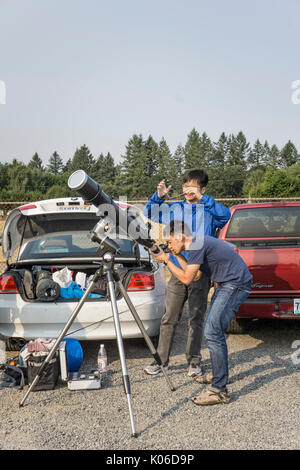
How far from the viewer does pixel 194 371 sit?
456 cm

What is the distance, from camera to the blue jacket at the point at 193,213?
4.39 metres

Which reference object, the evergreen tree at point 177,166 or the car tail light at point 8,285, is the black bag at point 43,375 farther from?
the evergreen tree at point 177,166

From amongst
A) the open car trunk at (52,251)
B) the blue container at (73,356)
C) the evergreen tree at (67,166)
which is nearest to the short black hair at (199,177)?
the open car trunk at (52,251)

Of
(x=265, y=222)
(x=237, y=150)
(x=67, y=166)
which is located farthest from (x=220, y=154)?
(x=265, y=222)

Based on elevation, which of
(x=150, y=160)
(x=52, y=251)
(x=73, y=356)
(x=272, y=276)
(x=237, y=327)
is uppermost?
(x=150, y=160)

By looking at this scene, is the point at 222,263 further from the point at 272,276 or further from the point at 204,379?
the point at 272,276

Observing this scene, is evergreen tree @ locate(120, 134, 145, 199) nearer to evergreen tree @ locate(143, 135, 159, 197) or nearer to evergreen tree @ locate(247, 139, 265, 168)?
evergreen tree @ locate(143, 135, 159, 197)

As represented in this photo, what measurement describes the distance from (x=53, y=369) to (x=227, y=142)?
118537mm

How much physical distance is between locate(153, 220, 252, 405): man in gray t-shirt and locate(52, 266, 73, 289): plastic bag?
4.90 ft

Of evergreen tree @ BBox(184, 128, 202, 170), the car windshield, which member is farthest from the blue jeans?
evergreen tree @ BBox(184, 128, 202, 170)

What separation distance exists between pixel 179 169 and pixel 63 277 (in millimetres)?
102722

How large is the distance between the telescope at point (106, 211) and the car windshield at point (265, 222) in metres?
2.66

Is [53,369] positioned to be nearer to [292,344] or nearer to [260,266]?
[260,266]

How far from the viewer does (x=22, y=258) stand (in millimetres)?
5535
